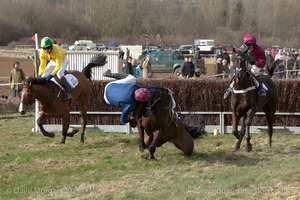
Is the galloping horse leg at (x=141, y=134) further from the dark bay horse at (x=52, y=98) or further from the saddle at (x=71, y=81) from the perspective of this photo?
the saddle at (x=71, y=81)

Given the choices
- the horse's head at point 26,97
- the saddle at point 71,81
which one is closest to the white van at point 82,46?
the saddle at point 71,81

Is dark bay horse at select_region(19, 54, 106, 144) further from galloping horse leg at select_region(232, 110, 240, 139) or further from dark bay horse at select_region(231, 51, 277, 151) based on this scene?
dark bay horse at select_region(231, 51, 277, 151)

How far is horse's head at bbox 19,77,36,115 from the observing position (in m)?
12.0

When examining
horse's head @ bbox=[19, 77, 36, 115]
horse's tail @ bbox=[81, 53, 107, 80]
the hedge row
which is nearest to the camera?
horse's head @ bbox=[19, 77, 36, 115]

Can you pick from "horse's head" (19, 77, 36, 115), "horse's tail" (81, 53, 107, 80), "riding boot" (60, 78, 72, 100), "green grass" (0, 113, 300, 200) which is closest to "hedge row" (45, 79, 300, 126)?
"green grass" (0, 113, 300, 200)

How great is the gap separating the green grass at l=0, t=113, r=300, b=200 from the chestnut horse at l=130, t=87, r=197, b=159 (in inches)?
13.2

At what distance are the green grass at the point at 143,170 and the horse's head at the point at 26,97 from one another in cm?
93

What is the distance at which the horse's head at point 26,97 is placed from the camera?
1199 cm

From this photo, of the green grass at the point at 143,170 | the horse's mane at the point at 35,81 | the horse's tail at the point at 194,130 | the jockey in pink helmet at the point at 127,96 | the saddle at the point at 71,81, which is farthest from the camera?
the horse's tail at the point at 194,130

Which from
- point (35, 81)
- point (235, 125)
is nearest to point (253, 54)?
point (235, 125)

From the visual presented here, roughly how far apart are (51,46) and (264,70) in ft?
16.3

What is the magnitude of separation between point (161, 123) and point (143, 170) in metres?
1.03

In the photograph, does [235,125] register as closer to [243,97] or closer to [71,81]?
[243,97]

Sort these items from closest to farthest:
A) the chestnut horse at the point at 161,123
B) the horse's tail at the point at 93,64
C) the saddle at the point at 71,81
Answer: the chestnut horse at the point at 161,123, the saddle at the point at 71,81, the horse's tail at the point at 93,64
